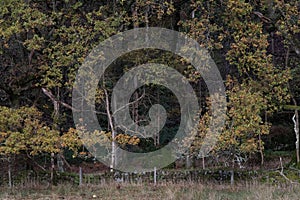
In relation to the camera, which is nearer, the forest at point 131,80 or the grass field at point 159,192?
the grass field at point 159,192

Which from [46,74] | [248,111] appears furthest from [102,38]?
[248,111]

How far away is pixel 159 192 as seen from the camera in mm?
10781

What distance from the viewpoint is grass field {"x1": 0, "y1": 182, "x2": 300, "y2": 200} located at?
959 cm

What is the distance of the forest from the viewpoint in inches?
468

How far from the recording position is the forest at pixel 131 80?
11875 millimetres

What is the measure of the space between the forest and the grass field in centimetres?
9

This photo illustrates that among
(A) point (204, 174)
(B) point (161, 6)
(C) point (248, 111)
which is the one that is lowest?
(A) point (204, 174)

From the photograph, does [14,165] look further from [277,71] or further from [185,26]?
[277,71]

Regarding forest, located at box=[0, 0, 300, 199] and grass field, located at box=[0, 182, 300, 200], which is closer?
grass field, located at box=[0, 182, 300, 200]

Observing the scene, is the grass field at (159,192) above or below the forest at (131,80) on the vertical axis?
below

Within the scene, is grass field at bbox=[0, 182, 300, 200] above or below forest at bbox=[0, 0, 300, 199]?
below

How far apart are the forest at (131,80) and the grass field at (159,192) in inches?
3.4

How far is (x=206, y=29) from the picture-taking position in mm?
12922

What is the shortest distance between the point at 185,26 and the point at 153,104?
4693 mm
